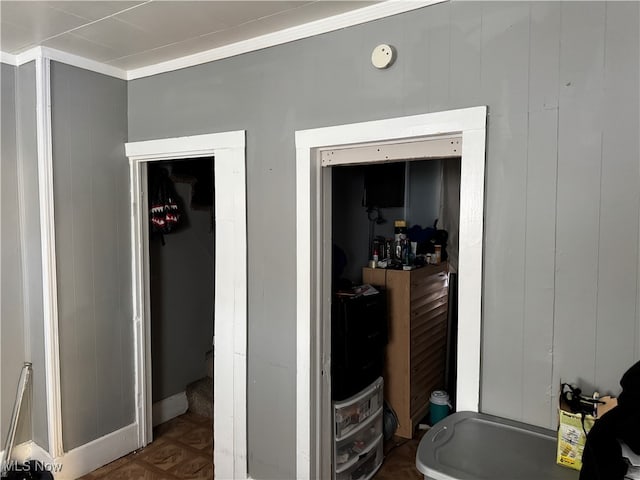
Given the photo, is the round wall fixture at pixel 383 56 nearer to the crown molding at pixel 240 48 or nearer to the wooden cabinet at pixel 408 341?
the crown molding at pixel 240 48

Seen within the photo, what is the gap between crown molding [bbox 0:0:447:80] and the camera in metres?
1.83

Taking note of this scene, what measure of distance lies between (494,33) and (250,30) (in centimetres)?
106

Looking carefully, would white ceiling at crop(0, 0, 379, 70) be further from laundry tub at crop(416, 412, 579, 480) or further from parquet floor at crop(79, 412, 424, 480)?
parquet floor at crop(79, 412, 424, 480)

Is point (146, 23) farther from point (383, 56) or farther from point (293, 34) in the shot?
point (383, 56)

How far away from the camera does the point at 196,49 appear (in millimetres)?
2359

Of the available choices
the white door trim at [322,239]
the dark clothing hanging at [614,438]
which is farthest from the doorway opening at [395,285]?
the dark clothing hanging at [614,438]

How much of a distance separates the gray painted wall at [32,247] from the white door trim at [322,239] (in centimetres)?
143

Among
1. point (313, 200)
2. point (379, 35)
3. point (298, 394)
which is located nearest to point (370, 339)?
point (298, 394)

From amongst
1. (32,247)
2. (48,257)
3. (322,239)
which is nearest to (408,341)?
(322,239)

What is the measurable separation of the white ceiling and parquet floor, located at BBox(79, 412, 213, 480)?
91.4 inches

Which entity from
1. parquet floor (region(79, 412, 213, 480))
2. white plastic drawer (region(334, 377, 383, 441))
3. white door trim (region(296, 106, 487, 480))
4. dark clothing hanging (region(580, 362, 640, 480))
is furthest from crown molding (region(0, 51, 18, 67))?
dark clothing hanging (region(580, 362, 640, 480))

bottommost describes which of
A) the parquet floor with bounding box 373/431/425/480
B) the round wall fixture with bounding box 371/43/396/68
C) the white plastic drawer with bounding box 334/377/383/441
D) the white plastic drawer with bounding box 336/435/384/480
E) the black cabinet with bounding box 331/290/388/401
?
the parquet floor with bounding box 373/431/425/480

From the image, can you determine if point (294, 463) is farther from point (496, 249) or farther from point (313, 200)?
point (496, 249)
